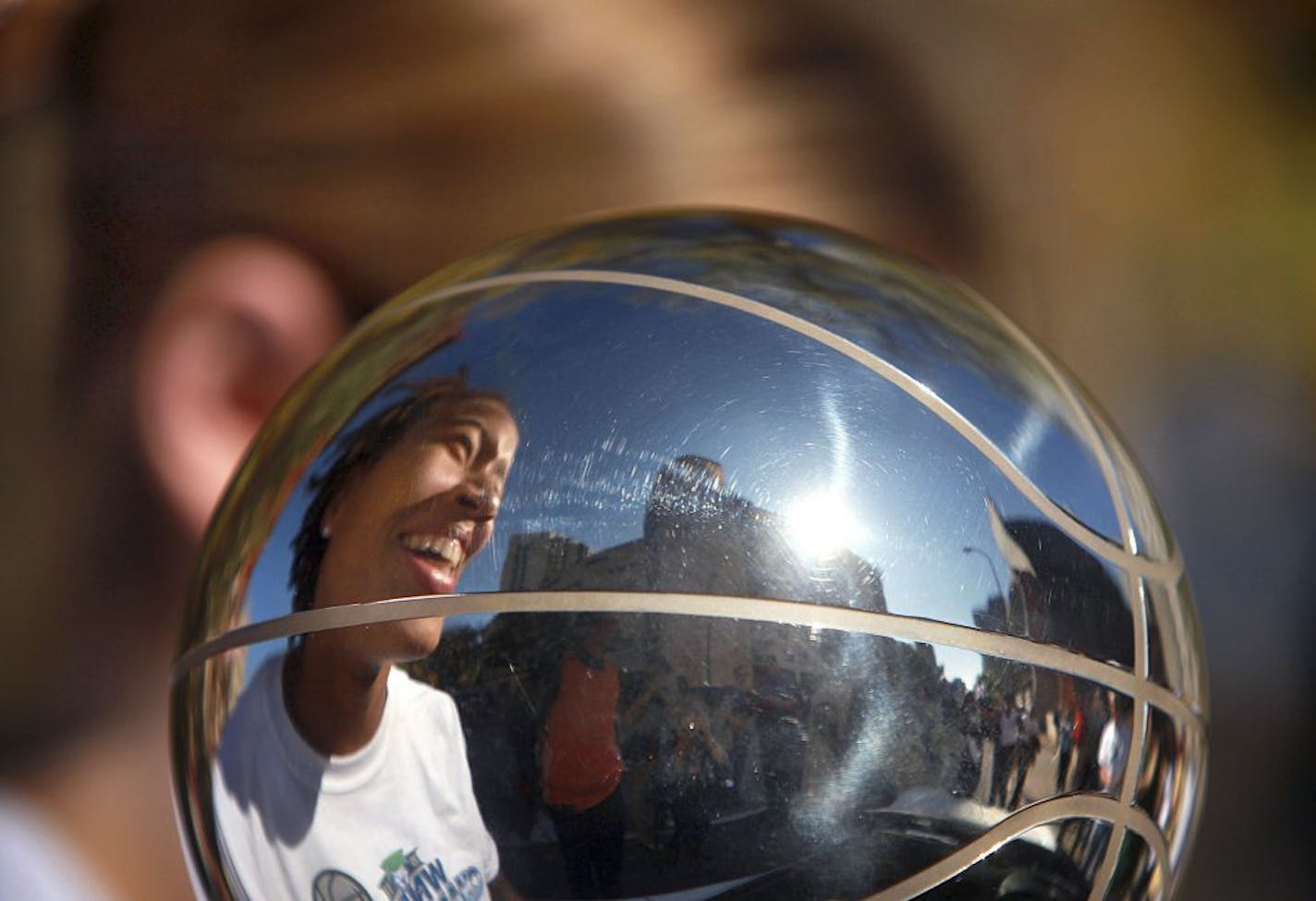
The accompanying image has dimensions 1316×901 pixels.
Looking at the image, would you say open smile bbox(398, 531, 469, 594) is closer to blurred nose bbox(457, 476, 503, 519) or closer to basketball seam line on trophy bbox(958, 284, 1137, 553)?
blurred nose bbox(457, 476, 503, 519)

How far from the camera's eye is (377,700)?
0.38m

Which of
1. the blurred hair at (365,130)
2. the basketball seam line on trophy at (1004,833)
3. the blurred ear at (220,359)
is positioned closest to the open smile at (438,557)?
the basketball seam line on trophy at (1004,833)

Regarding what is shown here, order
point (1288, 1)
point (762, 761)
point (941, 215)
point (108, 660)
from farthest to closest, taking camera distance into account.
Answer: point (1288, 1)
point (941, 215)
point (108, 660)
point (762, 761)

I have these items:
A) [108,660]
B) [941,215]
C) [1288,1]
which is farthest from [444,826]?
[1288,1]

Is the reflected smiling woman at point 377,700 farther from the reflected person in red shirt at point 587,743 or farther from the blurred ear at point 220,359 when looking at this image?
the blurred ear at point 220,359

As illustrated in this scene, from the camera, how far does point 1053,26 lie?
1.18 meters

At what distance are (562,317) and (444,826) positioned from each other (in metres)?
0.15

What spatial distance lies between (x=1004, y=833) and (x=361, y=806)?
186 mm

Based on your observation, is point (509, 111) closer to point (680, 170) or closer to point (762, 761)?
point (680, 170)

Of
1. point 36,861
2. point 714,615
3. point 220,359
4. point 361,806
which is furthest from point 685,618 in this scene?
point 36,861

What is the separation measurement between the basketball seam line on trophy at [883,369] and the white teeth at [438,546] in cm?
10

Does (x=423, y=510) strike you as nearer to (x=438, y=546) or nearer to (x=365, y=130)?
(x=438, y=546)

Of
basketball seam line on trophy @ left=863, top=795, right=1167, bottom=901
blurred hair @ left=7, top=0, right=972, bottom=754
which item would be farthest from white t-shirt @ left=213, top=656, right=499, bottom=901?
blurred hair @ left=7, top=0, right=972, bottom=754

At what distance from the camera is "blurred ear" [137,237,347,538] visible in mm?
855
